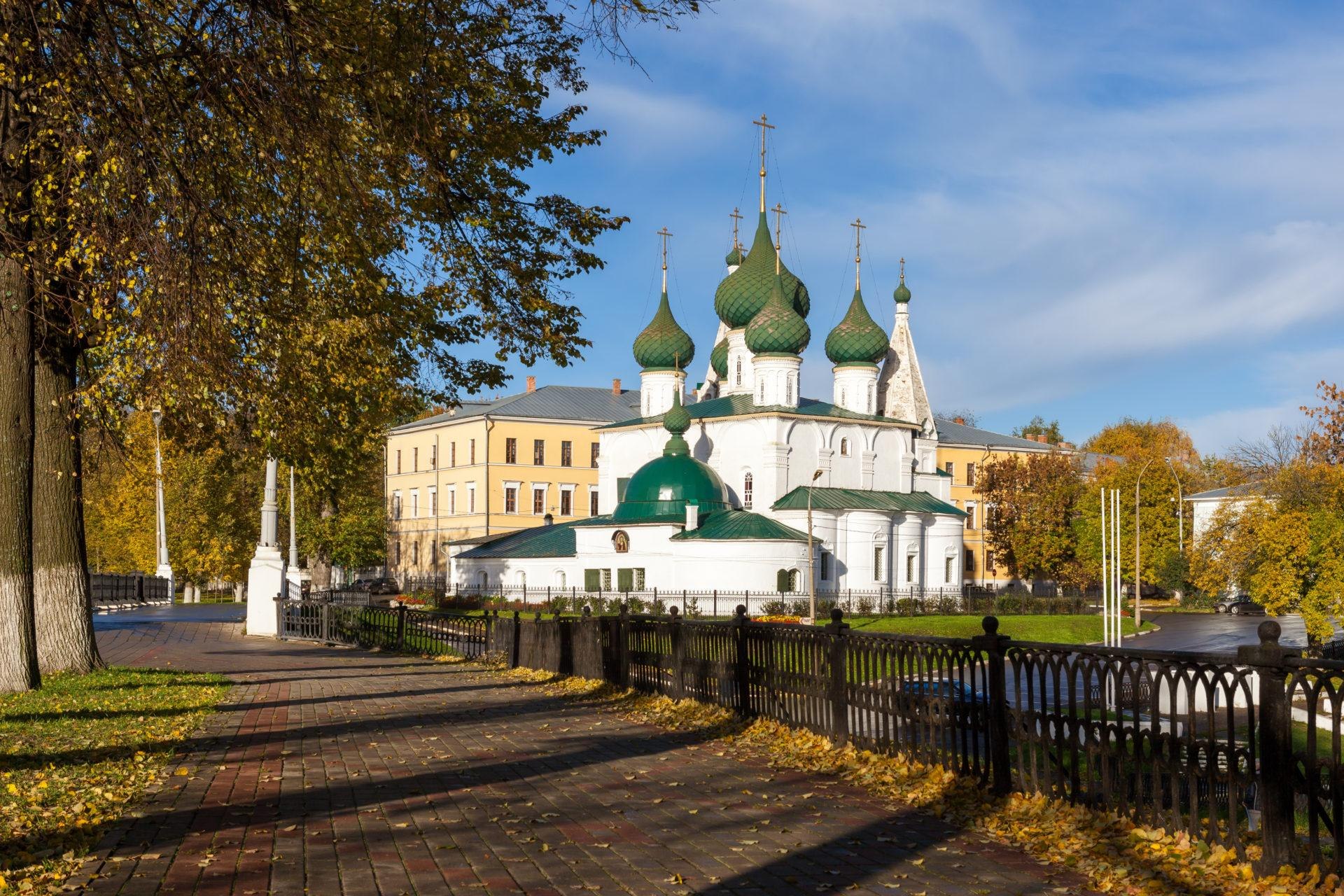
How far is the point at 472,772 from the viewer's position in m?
9.77

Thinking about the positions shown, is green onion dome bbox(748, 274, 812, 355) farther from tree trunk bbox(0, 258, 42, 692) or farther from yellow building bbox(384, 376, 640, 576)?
tree trunk bbox(0, 258, 42, 692)

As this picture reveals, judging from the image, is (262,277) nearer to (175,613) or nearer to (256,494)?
(175,613)

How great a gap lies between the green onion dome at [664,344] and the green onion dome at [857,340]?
6.89 meters

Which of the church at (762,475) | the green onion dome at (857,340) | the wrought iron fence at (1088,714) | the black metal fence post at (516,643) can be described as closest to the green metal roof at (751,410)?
the church at (762,475)

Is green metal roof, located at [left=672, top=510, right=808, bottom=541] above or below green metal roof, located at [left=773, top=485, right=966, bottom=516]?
below

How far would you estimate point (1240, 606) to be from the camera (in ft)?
216

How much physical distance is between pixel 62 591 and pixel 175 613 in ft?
85.5

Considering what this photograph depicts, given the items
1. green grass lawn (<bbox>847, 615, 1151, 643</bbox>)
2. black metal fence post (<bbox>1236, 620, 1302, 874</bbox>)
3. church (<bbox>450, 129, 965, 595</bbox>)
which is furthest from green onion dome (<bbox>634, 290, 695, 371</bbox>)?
black metal fence post (<bbox>1236, 620, 1302, 874</bbox>)

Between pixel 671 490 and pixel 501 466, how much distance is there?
940 inches

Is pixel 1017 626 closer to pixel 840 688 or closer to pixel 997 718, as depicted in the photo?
pixel 840 688

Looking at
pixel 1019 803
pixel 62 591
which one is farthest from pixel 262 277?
pixel 1019 803

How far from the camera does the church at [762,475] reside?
51.6 m

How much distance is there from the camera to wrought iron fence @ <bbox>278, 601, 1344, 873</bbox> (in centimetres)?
615

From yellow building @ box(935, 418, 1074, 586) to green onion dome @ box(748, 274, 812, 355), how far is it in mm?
25651
